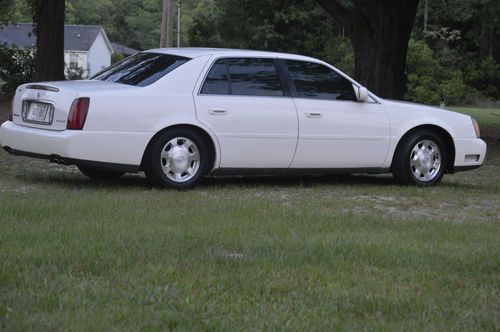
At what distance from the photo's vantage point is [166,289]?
4406 millimetres

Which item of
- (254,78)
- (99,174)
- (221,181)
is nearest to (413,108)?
(254,78)

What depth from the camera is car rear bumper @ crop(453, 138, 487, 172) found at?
10.1 meters

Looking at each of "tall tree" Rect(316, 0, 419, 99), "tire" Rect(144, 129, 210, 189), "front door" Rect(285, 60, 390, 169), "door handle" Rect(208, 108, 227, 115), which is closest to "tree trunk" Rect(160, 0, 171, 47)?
"tall tree" Rect(316, 0, 419, 99)

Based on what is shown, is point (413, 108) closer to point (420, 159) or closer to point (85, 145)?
point (420, 159)

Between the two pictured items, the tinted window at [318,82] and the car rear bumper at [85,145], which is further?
the tinted window at [318,82]

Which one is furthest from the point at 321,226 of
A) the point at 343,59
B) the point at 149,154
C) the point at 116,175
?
the point at 343,59

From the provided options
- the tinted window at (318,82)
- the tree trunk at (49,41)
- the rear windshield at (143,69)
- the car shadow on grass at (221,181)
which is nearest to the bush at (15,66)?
the tree trunk at (49,41)

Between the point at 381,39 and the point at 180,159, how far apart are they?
884cm

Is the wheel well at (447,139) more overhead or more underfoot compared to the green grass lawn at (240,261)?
more overhead

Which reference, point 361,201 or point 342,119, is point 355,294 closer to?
point 361,201

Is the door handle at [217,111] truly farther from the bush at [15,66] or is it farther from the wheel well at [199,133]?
the bush at [15,66]

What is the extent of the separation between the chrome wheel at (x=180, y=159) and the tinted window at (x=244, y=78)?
0.62 m

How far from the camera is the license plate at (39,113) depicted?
8430 millimetres

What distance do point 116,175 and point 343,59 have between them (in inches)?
1665
